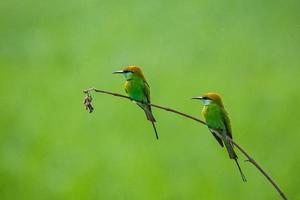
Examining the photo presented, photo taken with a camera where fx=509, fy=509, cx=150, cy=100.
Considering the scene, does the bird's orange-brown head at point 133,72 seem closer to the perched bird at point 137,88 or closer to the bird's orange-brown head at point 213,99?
the perched bird at point 137,88

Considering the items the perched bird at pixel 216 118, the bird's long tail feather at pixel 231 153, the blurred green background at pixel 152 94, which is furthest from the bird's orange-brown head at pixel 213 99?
the blurred green background at pixel 152 94

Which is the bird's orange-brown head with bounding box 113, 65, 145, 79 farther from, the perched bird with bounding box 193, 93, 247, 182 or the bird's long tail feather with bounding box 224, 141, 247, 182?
the bird's long tail feather with bounding box 224, 141, 247, 182

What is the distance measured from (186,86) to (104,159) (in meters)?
0.39

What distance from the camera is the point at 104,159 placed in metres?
1.75

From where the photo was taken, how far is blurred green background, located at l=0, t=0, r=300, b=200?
68.1 inches

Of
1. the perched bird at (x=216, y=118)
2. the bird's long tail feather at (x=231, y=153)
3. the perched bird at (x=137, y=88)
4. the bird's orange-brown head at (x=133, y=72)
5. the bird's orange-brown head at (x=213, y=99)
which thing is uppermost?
the bird's orange-brown head at (x=133, y=72)

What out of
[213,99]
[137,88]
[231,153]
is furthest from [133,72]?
[231,153]

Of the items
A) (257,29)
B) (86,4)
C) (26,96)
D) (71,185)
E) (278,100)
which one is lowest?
(71,185)

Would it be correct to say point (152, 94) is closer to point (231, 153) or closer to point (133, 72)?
point (133, 72)

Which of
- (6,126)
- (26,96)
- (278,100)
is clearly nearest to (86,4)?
(26,96)

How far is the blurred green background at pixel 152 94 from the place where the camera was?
1.73 metres

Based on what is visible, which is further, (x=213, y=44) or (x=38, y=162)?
(x=213, y=44)

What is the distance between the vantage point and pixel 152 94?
180 centimetres

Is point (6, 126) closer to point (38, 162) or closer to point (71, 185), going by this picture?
point (38, 162)
